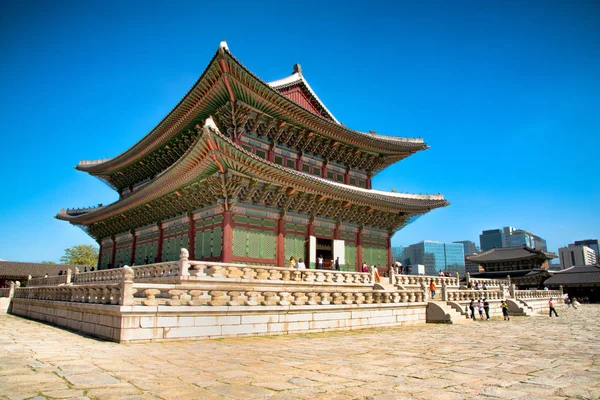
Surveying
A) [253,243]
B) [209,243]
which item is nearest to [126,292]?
[209,243]

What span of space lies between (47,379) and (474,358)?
8.48m

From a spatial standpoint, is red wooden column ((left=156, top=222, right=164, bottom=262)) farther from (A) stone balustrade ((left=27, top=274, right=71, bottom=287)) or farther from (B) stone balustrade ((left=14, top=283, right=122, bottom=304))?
(B) stone balustrade ((left=14, top=283, right=122, bottom=304))

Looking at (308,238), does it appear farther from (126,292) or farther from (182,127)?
(126,292)

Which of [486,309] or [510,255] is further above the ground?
[510,255]

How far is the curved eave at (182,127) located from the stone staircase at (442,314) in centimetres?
1344

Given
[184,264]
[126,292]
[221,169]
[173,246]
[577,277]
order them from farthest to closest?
[577,277], [173,246], [221,169], [184,264], [126,292]

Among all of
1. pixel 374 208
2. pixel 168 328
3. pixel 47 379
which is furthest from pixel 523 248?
pixel 47 379

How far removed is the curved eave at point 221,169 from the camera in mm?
19797

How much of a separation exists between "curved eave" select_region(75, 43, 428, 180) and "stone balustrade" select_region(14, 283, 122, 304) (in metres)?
12.4

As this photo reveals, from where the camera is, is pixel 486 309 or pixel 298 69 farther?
pixel 298 69

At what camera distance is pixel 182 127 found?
1084 inches

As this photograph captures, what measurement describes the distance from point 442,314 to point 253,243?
10606 millimetres

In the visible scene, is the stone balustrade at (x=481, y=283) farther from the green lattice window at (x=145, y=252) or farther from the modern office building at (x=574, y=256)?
the modern office building at (x=574, y=256)

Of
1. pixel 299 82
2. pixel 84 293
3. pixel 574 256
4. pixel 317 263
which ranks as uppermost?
pixel 299 82
